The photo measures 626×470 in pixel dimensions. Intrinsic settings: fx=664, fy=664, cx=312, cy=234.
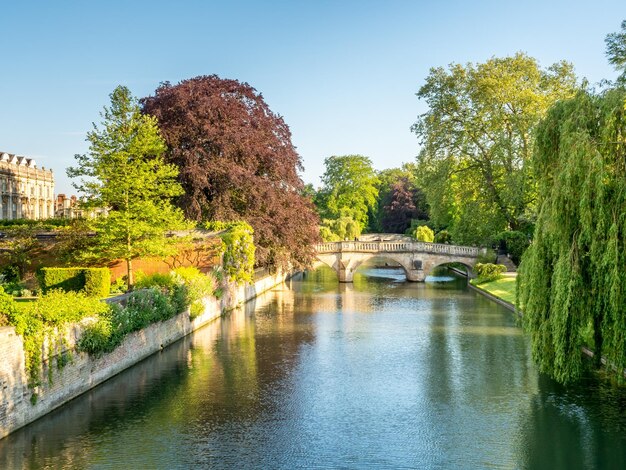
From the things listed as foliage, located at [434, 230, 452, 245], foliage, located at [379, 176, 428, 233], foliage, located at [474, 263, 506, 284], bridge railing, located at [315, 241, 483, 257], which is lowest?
foliage, located at [474, 263, 506, 284]

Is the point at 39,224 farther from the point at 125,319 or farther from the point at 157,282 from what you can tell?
the point at 125,319

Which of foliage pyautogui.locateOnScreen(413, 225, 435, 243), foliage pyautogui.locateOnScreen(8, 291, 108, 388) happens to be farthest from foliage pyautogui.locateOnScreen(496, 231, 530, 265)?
foliage pyautogui.locateOnScreen(8, 291, 108, 388)

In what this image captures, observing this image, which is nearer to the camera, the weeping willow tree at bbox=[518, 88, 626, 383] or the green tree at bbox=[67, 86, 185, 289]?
the weeping willow tree at bbox=[518, 88, 626, 383]

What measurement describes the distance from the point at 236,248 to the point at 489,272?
19.5 metres

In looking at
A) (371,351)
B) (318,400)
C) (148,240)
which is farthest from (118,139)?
(318,400)

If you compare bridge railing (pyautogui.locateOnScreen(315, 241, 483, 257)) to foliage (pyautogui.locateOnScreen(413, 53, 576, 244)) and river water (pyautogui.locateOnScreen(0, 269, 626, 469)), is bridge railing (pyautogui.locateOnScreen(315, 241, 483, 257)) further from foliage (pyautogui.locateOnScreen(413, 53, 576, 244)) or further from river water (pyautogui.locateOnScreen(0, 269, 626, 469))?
river water (pyautogui.locateOnScreen(0, 269, 626, 469))

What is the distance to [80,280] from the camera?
1073 inches

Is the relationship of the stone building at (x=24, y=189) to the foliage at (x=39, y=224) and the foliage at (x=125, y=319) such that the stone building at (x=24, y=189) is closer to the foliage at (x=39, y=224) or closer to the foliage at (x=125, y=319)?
the foliage at (x=39, y=224)

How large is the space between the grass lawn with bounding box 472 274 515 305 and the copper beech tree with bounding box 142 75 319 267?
12170 mm

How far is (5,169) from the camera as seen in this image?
74.9 meters

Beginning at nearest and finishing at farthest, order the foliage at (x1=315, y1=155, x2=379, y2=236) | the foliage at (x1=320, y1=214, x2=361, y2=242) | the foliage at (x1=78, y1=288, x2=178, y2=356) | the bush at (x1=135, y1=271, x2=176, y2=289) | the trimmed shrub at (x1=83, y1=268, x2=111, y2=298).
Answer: the foliage at (x1=78, y1=288, x2=178, y2=356)
the bush at (x1=135, y1=271, x2=176, y2=289)
the trimmed shrub at (x1=83, y1=268, x2=111, y2=298)
the foliage at (x1=320, y1=214, x2=361, y2=242)
the foliage at (x1=315, y1=155, x2=379, y2=236)

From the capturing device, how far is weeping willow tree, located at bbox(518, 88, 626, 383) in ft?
48.1

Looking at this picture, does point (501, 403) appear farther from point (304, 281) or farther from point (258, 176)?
point (304, 281)

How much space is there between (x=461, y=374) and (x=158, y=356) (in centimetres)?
1013
